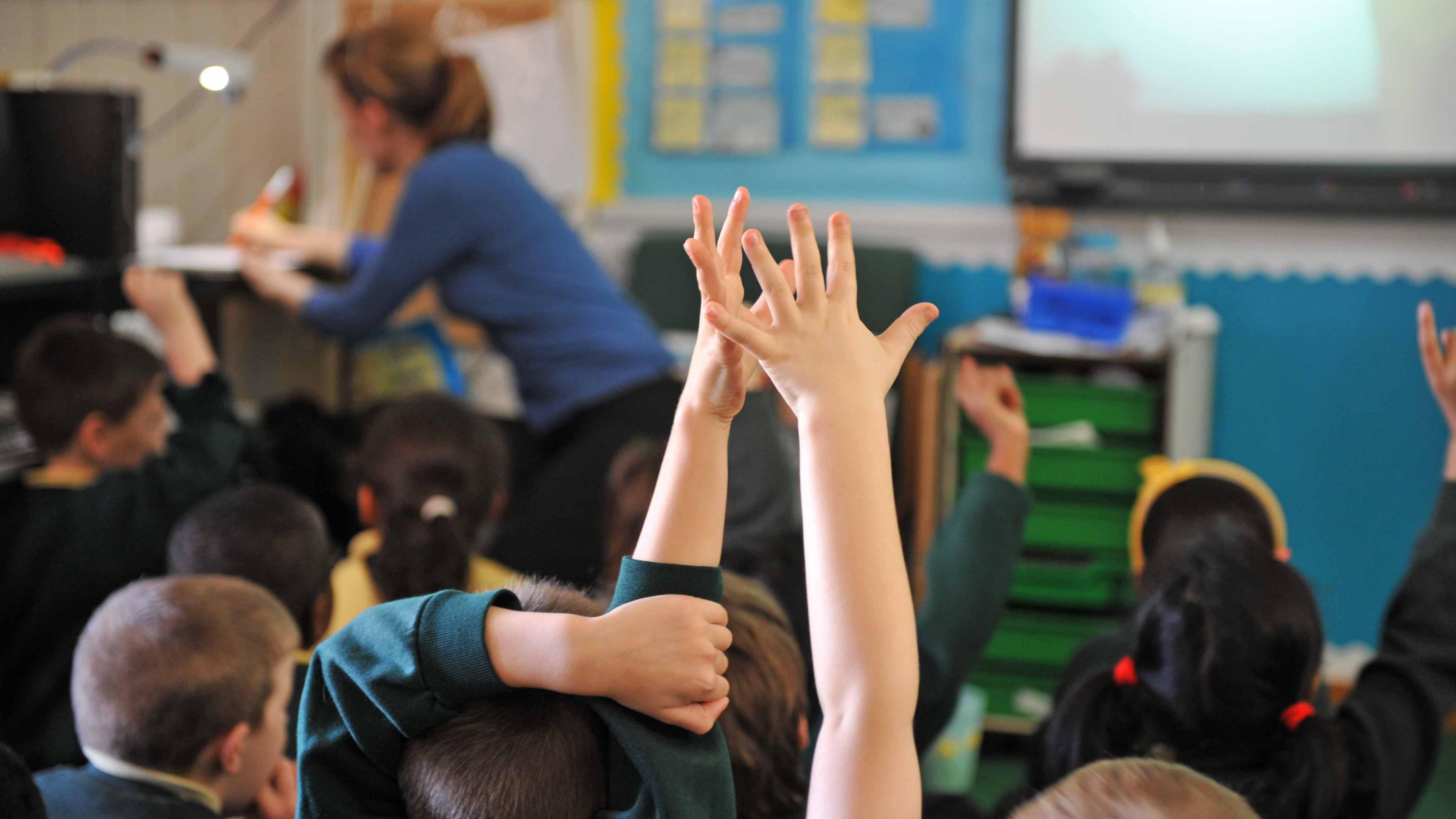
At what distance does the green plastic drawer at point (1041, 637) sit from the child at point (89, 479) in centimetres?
158

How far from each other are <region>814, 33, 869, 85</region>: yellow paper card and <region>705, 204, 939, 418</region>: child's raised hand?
8.58 ft

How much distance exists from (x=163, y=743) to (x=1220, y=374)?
8.45 feet

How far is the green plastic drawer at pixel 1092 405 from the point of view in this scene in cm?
253

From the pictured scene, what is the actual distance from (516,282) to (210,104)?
1464mm

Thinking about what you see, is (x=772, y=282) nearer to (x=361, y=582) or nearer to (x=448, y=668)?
(x=448, y=668)

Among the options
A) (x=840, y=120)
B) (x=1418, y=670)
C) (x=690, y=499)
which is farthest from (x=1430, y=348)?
(x=840, y=120)

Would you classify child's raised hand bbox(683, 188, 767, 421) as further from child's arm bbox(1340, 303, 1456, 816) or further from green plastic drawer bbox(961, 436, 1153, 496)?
green plastic drawer bbox(961, 436, 1153, 496)

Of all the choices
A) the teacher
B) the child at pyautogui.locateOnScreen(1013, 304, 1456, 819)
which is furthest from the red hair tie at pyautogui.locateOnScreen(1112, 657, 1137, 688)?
the teacher

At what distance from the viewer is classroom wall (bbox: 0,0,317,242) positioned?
2.98 metres

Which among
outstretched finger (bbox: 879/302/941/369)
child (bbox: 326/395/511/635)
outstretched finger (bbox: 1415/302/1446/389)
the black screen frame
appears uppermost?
the black screen frame

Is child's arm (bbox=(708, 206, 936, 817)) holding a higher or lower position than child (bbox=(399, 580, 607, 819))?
higher

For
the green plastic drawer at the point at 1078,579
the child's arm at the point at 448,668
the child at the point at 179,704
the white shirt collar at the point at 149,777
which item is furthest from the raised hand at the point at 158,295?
the green plastic drawer at the point at 1078,579

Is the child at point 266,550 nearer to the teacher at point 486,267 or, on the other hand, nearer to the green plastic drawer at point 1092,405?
the teacher at point 486,267

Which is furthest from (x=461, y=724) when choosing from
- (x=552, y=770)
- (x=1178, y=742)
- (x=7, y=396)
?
(x=7, y=396)
